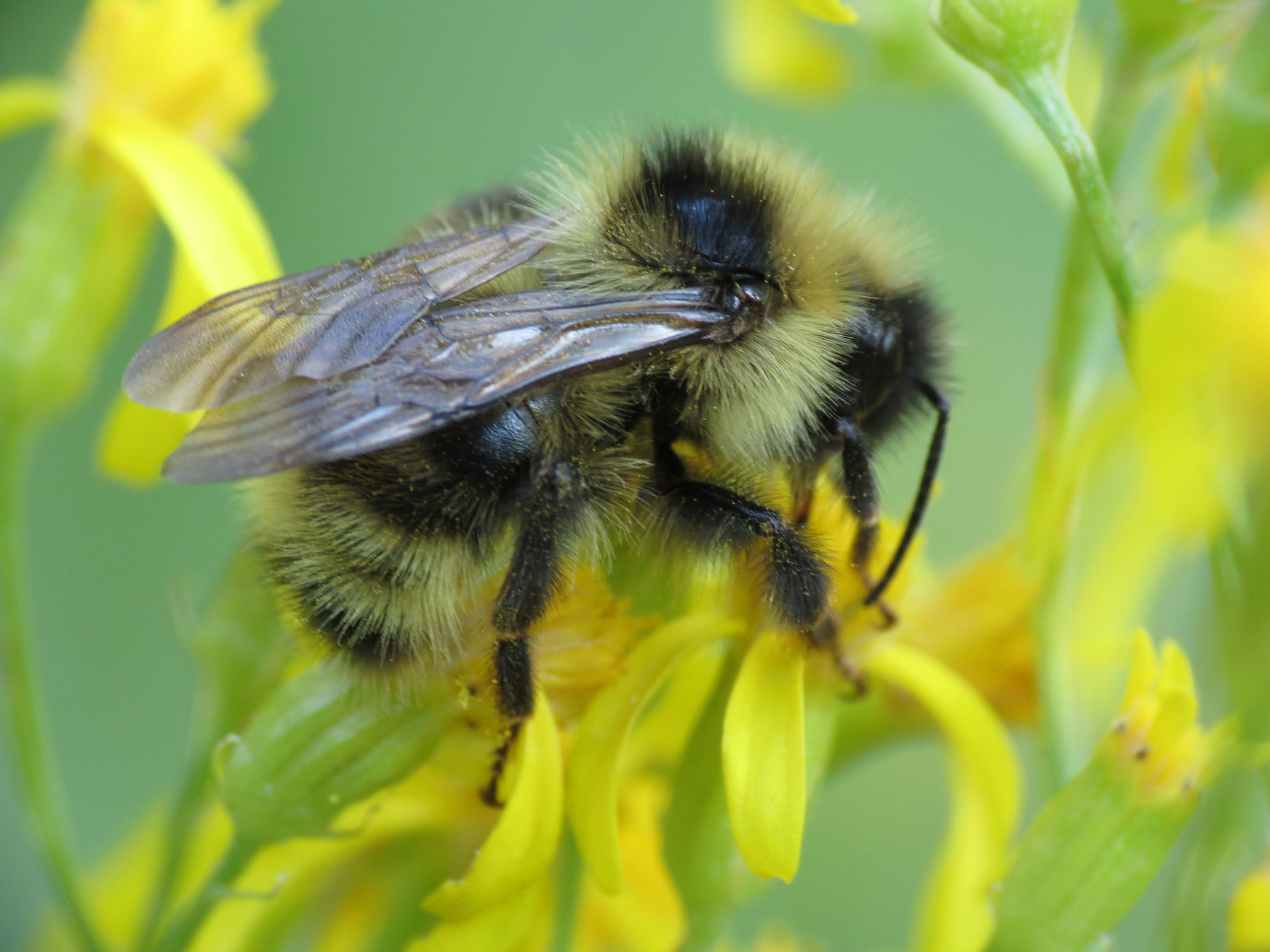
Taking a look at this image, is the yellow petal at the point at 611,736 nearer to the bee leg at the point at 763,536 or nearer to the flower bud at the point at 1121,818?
the bee leg at the point at 763,536

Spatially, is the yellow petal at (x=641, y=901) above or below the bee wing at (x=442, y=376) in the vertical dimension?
below

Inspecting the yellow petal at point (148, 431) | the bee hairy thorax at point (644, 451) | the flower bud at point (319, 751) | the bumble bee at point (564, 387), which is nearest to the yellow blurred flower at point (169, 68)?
the yellow petal at point (148, 431)

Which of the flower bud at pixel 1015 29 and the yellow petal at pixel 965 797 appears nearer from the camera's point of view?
the flower bud at pixel 1015 29

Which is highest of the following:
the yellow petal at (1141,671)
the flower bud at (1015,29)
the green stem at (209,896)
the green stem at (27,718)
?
the flower bud at (1015,29)

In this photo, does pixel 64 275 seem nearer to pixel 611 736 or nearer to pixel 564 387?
pixel 564 387

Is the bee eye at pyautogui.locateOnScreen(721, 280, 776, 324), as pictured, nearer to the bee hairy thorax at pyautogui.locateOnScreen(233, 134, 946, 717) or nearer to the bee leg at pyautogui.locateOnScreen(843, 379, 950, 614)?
the bee hairy thorax at pyautogui.locateOnScreen(233, 134, 946, 717)

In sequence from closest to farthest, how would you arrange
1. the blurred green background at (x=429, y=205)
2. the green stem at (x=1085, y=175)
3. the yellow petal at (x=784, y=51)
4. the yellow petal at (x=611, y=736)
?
the green stem at (x=1085, y=175) → the yellow petal at (x=611, y=736) → the yellow petal at (x=784, y=51) → the blurred green background at (x=429, y=205)

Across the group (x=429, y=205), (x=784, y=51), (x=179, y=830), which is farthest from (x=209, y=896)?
(x=429, y=205)
